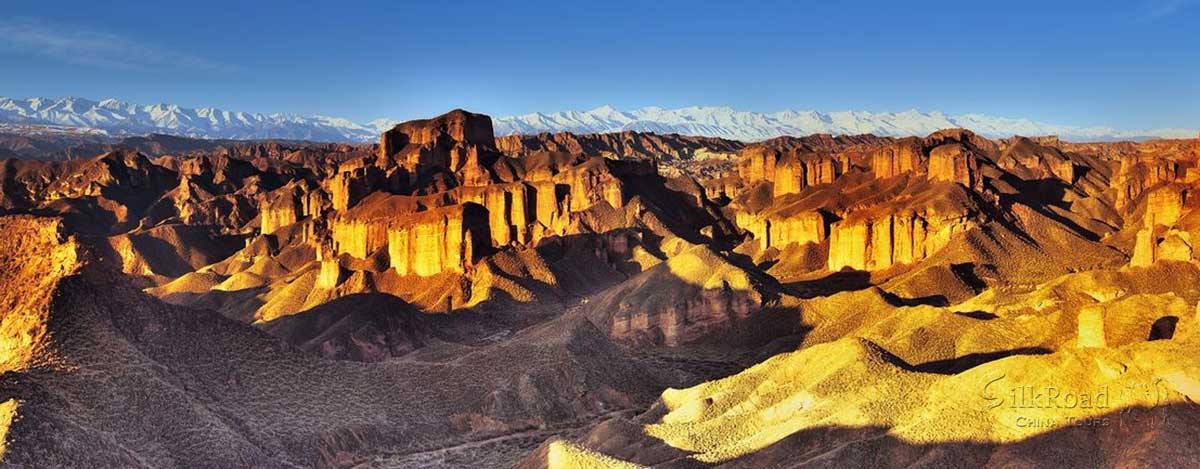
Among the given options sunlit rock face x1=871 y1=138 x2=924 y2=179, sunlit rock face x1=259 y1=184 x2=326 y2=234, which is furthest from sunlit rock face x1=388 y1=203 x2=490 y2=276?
sunlit rock face x1=871 y1=138 x2=924 y2=179

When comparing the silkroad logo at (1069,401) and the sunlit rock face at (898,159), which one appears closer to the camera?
Answer: the silkroad logo at (1069,401)

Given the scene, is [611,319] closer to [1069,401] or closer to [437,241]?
[437,241]

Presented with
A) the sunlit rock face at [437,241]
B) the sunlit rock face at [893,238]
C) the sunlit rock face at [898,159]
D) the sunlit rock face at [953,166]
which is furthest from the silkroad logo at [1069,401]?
the sunlit rock face at [898,159]

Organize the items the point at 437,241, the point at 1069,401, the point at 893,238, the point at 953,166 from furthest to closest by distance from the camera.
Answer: the point at 953,166 → the point at 893,238 → the point at 437,241 → the point at 1069,401

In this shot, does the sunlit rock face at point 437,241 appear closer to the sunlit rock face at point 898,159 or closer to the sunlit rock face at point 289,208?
the sunlit rock face at point 289,208

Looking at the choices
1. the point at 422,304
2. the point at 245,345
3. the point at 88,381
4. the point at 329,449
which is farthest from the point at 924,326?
the point at 422,304

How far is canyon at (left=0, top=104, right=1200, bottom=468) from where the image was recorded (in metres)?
31.3

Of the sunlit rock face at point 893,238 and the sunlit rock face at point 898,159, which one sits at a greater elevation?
the sunlit rock face at point 898,159

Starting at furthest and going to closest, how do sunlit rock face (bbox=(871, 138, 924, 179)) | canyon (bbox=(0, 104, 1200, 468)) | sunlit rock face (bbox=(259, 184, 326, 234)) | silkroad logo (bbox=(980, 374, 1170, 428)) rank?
sunlit rock face (bbox=(259, 184, 326, 234))
sunlit rock face (bbox=(871, 138, 924, 179))
canyon (bbox=(0, 104, 1200, 468))
silkroad logo (bbox=(980, 374, 1170, 428))

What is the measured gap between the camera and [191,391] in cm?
3725

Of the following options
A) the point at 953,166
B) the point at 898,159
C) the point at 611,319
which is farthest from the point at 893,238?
the point at 898,159

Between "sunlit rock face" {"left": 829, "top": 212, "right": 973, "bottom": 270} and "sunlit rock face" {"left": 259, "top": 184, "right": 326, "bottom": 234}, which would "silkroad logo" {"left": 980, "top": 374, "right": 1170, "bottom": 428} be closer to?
"sunlit rock face" {"left": 829, "top": 212, "right": 973, "bottom": 270}

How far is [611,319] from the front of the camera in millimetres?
65125

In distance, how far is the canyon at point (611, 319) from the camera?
3134 cm
